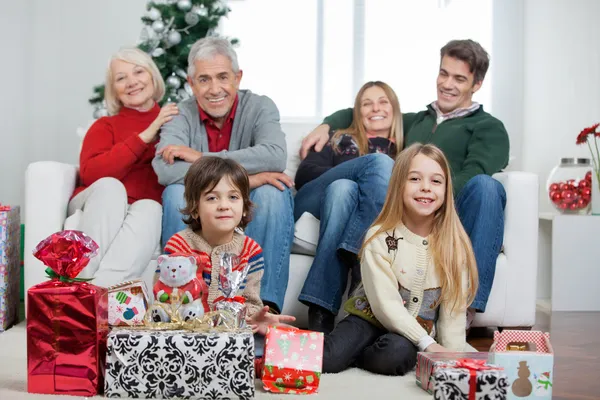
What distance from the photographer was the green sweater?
259cm

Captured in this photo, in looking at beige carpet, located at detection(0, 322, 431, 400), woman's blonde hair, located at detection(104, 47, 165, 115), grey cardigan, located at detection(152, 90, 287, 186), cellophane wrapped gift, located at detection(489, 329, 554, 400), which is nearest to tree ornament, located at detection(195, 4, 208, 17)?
woman's blonde hair, located at detection(104, 47, 165, 115)

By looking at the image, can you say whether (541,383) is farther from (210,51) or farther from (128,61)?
(128,61)

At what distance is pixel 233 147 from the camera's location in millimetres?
2615

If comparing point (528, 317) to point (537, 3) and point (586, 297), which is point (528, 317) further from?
point (537, 3)

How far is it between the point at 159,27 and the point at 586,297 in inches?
92.9

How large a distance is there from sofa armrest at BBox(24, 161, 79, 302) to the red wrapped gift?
114cm

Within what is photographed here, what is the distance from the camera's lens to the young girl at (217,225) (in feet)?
6.45

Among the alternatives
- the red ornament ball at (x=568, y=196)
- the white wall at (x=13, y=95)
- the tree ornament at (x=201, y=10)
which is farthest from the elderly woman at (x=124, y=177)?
the red ornament ball at (x=568, y=196)

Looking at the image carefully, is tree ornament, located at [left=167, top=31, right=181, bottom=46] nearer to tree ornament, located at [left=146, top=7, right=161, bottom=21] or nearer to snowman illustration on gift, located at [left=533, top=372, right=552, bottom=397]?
tree ornament, located at [left=146, top=7, right=161, bottom=21]

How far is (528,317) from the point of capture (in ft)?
8.32

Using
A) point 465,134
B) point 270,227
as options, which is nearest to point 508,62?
point 465,134

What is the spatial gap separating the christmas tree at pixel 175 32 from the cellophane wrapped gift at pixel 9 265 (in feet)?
4.29

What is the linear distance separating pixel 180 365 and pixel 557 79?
10.6 ft

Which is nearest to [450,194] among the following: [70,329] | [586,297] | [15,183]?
[70,329]
